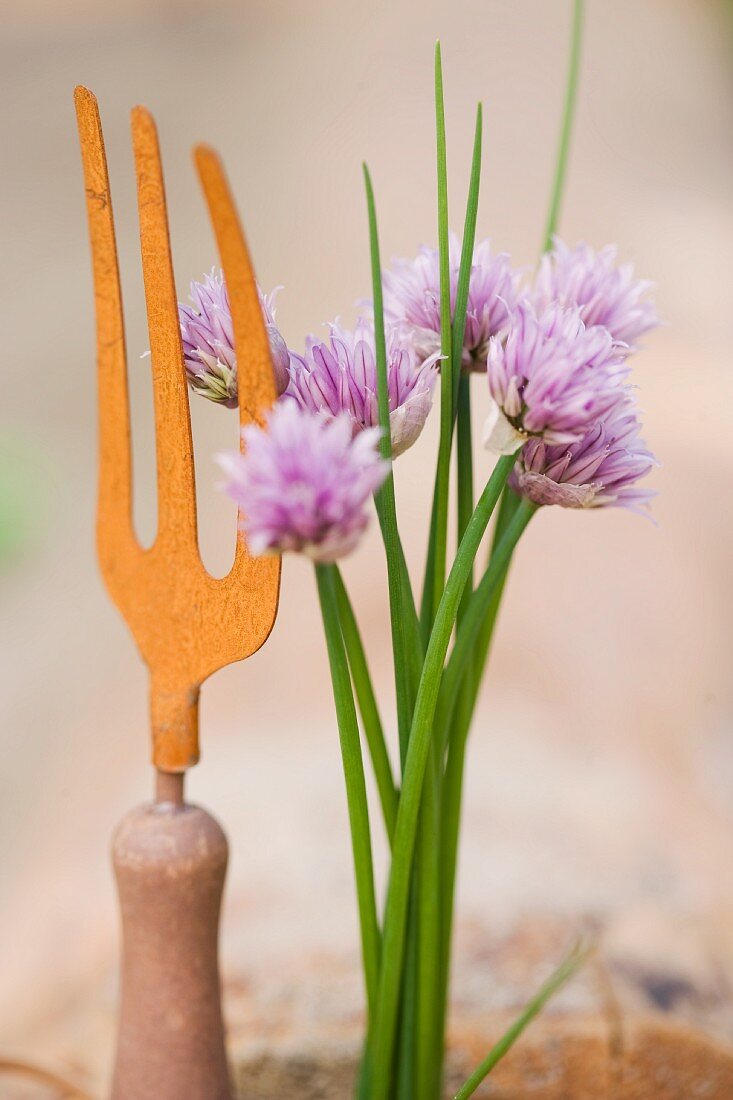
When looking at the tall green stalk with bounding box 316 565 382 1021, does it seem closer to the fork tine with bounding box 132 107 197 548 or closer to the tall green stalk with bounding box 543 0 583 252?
the fork tine with bounding box 132 107 197 548

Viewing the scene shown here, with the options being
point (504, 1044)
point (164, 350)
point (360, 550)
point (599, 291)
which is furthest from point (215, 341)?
point (360, 550)

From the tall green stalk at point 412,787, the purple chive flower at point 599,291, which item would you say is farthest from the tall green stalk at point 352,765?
the purple chive flower at point 599,291

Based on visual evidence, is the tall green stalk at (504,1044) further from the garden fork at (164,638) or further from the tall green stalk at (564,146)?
the tall green stalk at (564,146)

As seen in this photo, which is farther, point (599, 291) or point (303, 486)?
point (599, 291)

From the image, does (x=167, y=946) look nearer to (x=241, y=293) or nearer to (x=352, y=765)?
(x=352, y=765)

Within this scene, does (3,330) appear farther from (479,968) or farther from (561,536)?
(479,968)

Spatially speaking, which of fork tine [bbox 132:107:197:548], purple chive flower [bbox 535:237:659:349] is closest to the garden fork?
fork tine [bbox 132:107:197:548]
